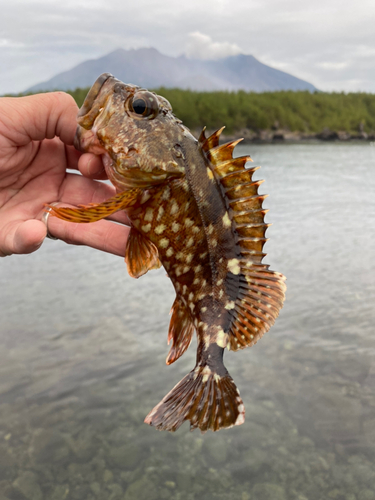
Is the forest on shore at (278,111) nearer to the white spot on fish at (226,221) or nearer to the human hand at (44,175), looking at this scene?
the human hand at (44,175)

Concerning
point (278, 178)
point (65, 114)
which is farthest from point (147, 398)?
point (278, 178)

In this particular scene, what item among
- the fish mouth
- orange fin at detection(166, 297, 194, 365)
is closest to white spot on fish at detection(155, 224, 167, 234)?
orange fin at detection(166, 297, 194, 365)

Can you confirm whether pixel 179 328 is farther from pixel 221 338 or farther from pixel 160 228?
pixel 160 228

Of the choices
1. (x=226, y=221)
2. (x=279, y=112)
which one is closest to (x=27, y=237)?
(x=226, y=221)

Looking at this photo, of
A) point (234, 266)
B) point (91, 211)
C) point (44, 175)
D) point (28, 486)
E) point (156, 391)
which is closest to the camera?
point (91, 211)

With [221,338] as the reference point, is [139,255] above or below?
above

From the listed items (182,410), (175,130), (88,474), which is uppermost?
(175,130)

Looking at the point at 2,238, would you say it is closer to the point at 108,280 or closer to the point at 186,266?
the point at 186,266

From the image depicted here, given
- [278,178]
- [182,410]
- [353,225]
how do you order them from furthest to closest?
[278,178] < [353,225] < [182,410]
